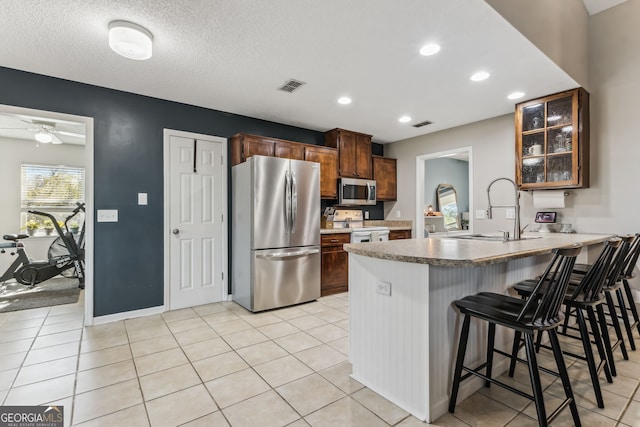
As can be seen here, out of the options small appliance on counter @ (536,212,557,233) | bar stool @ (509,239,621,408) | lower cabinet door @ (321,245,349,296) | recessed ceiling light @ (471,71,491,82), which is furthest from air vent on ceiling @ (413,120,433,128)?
bar stool @ (509,239,621,408)

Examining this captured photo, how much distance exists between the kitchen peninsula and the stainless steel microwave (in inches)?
111

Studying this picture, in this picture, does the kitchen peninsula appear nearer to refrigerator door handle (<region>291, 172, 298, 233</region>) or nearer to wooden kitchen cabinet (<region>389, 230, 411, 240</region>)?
refrigerator door handle (<region>291, 172, 298, 233</region>)

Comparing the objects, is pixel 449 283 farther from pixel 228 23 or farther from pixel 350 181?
pixel 350 181

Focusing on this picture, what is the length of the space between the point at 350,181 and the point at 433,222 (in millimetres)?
3115

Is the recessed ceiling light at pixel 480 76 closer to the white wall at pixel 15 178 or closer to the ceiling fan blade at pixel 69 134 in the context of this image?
the ceiling fan blade at pixel 69 134

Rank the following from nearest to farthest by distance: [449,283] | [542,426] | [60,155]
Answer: [542,426] → [449,283] → [60,155]

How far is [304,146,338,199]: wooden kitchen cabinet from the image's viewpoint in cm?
457

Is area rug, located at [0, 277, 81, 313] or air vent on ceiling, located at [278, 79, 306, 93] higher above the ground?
air vent on ceiling, located at [278, 79, 306, 93]

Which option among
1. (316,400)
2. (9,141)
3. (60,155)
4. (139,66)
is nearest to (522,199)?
(316,400)

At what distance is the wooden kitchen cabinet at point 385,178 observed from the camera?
540 centimetres

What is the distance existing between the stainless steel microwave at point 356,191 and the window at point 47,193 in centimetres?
504

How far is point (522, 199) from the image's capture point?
3.91 metres

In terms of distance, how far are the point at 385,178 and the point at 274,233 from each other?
2656 millimetres

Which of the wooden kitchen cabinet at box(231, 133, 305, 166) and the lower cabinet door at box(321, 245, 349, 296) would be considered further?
the lower cabinet door at box(321, 245, 349, 296)
